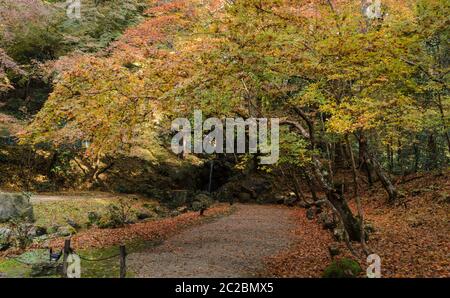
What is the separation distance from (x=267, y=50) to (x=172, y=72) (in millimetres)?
2673

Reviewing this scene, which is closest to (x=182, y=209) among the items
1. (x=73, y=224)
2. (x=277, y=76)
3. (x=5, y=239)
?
(x=73, y=224)

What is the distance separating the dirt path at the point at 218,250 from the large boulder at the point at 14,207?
20.4ft

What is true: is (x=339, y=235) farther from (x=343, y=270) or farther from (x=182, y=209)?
(x=182, y=209)

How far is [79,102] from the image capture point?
404 inches

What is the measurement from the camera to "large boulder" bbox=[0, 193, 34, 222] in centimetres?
1461

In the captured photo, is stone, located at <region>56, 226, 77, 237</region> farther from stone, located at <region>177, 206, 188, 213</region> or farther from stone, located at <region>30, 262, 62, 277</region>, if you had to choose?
stone, located at <region>177, 206, 188, 213</region>

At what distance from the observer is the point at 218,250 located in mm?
12062

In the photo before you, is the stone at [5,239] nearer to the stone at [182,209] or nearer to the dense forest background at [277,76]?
the dense forest background at [277,76]
